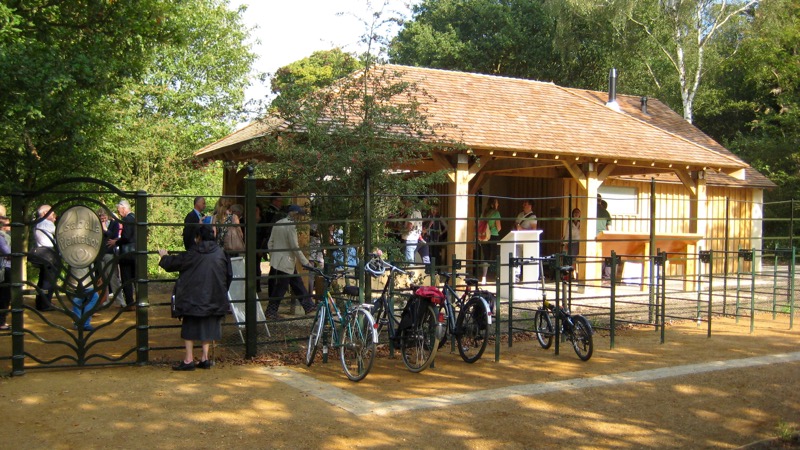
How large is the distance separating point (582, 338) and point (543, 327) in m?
0.94

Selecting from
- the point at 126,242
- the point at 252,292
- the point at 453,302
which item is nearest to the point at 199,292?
the point at 252,292

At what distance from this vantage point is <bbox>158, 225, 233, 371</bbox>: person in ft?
25.4

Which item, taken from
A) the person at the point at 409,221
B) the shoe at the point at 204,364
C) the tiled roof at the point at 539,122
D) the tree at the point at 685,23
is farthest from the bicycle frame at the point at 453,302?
the tree at the point at 685,23

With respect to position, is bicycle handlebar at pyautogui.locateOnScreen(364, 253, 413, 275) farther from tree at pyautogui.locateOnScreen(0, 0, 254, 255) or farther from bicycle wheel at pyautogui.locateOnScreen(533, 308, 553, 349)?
tree at pyautogui.locateOnScreen(0, 0, 254, 255)

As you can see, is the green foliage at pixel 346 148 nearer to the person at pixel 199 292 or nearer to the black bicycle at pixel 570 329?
the person at pixel 199 292

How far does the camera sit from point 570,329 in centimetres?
890

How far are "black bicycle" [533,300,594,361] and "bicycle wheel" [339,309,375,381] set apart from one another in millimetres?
2577

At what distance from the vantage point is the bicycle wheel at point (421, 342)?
7.75m

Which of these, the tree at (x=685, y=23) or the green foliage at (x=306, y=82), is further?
the tree at (x=685, y=23)

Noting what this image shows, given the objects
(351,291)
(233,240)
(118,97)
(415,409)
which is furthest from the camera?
(118,97)

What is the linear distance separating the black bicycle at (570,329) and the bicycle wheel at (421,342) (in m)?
1.90

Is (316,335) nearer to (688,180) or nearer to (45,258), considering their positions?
(45,258)

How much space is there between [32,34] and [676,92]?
1213 inches

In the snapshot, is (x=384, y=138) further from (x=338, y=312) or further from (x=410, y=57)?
(x=410, y=57)
